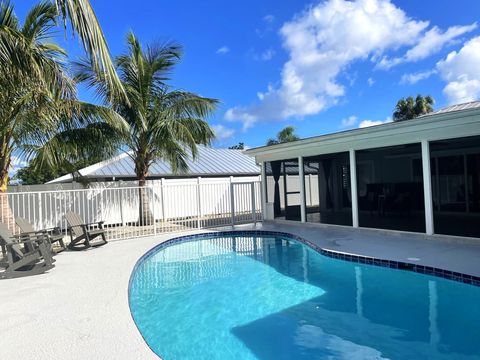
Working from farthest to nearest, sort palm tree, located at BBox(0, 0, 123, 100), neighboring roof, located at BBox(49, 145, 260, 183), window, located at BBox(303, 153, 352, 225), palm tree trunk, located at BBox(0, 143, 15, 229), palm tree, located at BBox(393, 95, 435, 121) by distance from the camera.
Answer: palm tree, located at BBox(393, 95, 435, 121)
neighboring roof, located at BBox(49, 145, 260, 183)
window, located at BBox(303, 153, 352, 225)
palm tree trunk, located at BBox(0, 143, 15, 229)
palm tree, located at BBox(0, 0, 123, 100)

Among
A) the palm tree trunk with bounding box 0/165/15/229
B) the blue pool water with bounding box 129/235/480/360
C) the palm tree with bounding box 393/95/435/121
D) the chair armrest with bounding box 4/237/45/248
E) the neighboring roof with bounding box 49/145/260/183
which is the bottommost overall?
the blue pool water with bounding box 129/235/480/360

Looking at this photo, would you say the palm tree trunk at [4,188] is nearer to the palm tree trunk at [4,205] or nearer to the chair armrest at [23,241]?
the palm tree trunk at [4,205]

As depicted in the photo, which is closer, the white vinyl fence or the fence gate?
the white vinyl fence

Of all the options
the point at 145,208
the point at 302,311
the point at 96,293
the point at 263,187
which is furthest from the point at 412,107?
the point at 96,293

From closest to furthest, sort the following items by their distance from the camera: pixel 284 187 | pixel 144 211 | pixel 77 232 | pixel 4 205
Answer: pixel 4 205 < pixel 77 232 < pixel 144 211 < pixel 284 187

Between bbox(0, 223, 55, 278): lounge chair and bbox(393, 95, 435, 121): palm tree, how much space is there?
32535 millimetres

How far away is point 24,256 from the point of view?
721cm

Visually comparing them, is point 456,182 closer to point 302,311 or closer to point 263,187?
point 263,187

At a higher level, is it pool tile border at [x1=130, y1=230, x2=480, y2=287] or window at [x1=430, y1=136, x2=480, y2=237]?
window at [x1=430, y1=136, x2=480, y2=237]

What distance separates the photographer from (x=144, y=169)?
1508cm

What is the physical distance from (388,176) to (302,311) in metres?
11.0

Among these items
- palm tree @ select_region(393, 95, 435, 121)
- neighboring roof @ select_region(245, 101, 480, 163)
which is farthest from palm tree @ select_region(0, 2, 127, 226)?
palm tree @ select_region(393, 95, 435, 121)

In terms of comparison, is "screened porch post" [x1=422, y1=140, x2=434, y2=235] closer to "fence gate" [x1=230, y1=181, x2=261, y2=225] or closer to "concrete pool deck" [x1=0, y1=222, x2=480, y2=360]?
"concrete pool deck" [x1=0, y1=222, x2=480, y2=360]

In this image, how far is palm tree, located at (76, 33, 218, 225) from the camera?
13.5m
